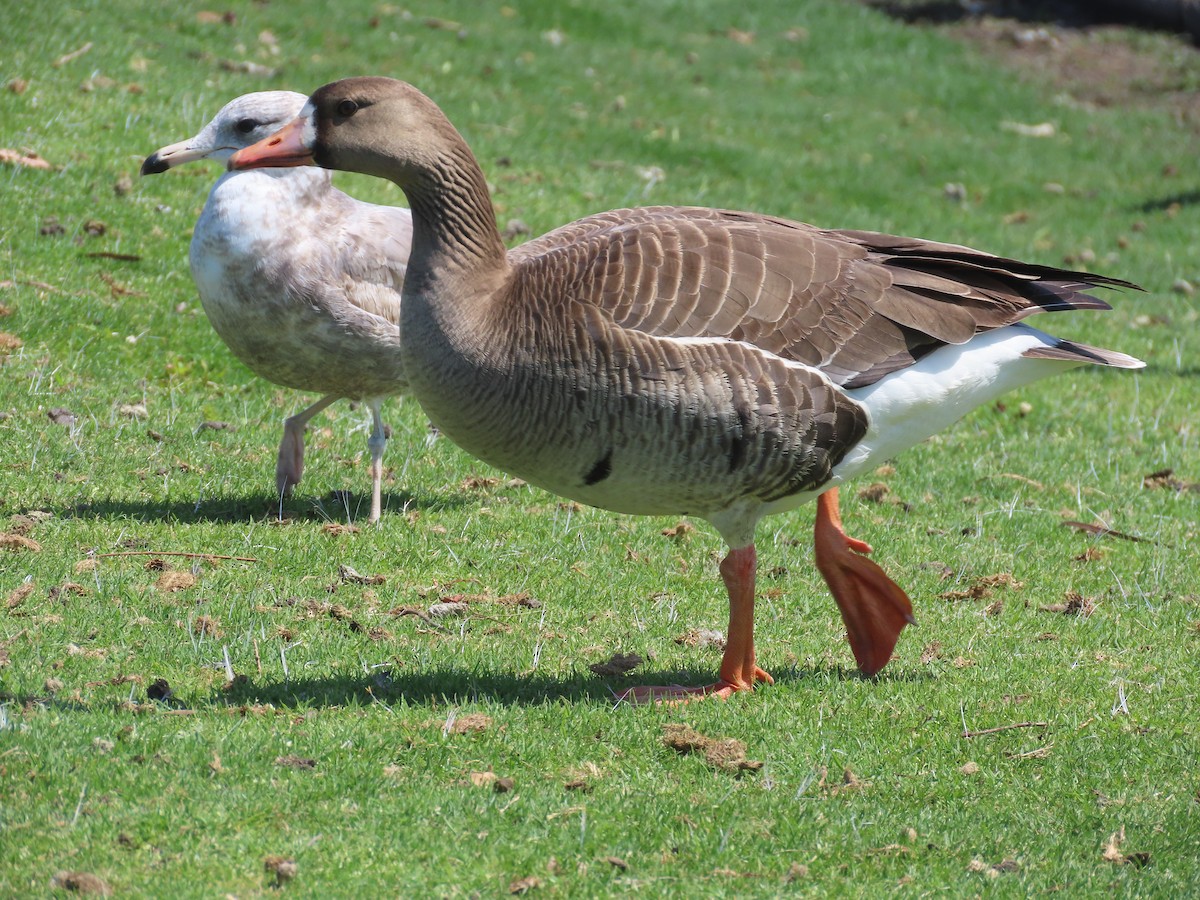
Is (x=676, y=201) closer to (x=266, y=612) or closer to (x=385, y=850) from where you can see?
(x=266, y=612)

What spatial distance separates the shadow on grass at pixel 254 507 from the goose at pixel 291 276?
0.14 metres

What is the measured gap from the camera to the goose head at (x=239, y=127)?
24.4 ft

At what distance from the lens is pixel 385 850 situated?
440cm

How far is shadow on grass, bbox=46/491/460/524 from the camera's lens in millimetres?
7094

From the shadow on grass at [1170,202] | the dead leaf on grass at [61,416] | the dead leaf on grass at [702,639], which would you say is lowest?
the dead leaf on grass at [702,639]

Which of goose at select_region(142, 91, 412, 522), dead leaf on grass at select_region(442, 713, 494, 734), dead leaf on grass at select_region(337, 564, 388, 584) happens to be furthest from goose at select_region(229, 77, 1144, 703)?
goose at select_region(142, 91, 412, 522)

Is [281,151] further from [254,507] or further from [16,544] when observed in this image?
[254,507]

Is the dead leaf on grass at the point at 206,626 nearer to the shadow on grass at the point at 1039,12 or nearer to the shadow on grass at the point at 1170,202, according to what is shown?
the shadow on grass at the point at 1170,202

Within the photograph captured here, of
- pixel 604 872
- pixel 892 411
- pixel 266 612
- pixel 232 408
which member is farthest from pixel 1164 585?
pixel 232 408

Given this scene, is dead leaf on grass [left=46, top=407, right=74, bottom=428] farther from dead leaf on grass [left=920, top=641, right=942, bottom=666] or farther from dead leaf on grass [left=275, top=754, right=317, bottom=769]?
dead leaf on grass [left=920, top=641, right=942, bottom=666]

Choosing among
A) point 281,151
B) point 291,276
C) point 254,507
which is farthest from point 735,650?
point 291,276

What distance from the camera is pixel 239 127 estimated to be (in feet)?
24.5

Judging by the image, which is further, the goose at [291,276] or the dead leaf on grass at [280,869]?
the goose at [291,276]

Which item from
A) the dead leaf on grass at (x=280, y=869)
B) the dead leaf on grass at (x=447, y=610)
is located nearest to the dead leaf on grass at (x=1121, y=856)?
the dead leaf on grass at (x=280, y=869)
